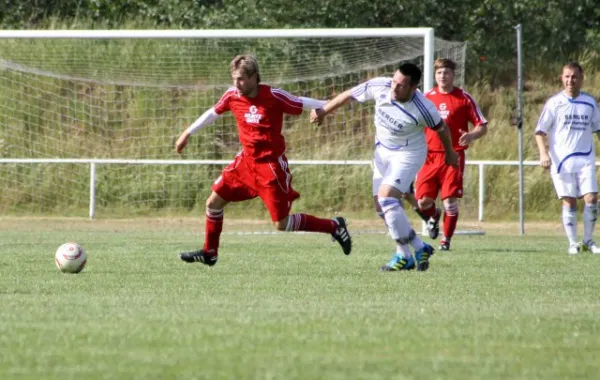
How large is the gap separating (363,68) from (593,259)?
7.90 meters

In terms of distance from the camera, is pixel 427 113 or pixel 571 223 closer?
pixel 427 113

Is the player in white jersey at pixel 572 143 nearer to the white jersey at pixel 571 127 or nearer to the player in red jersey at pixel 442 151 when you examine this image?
the white jersey at pixel 571 127

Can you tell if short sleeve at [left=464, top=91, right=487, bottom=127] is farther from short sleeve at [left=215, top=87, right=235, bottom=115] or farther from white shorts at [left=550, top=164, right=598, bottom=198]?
short sleeve at [left=215, top=87, right=235, bottom=115]

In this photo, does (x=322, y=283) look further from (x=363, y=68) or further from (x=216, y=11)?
(x=216, y=11)

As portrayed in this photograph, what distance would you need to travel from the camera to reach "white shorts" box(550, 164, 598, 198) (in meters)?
13.1

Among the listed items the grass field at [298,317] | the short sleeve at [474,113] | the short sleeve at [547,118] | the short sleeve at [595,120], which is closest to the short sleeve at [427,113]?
the grass field at [298,317]

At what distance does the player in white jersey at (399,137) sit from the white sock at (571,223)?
10.9ft

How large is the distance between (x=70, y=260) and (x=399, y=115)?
2929 mm

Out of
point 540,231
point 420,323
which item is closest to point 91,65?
point 540,231

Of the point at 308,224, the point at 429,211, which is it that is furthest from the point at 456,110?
the point at 308,224

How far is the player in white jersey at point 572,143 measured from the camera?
13.2 metres

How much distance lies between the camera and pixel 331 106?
1026 centimetres

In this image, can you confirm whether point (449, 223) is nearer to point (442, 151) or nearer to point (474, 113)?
point (442, 151)

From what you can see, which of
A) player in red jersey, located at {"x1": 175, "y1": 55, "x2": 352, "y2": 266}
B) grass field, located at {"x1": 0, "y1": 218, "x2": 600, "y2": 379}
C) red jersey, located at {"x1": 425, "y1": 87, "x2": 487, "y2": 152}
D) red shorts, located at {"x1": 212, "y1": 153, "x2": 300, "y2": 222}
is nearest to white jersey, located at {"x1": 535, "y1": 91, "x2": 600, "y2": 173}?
red jersey, located at {"x1": 425, "y1": 87, "x2": 487, "y2": 152}
